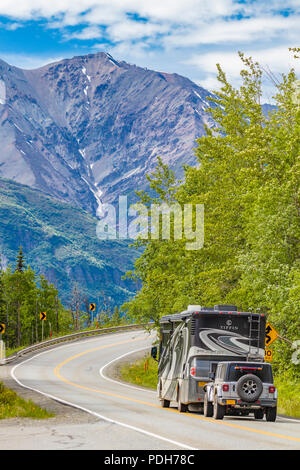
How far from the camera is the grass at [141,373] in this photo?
43.2m

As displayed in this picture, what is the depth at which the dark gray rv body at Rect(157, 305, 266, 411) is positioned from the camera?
800 inches

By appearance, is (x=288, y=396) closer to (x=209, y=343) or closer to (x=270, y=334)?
(x=270, y=334)

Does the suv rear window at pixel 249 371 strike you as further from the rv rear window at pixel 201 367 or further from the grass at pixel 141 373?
the grass at pixel 141 373

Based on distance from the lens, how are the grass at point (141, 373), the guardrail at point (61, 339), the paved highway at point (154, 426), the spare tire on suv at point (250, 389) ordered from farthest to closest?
the guardrail at point (61, 339) < the grass at point (141, 373) < the spare tire on suv at point (250, 389) < the paved highway at point (154, 426)

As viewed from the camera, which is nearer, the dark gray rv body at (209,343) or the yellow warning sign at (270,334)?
the dark gray rv body at (209,343)

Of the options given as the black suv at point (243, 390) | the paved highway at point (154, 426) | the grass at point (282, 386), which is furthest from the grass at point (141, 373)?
the black suv at point (243, 390)

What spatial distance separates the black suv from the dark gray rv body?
1.44m

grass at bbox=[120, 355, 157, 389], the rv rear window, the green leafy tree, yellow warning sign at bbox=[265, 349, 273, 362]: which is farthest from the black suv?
grass at bbox=[120, 355, 157, 389]

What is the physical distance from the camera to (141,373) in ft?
155

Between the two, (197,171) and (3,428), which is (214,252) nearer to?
(197,171)

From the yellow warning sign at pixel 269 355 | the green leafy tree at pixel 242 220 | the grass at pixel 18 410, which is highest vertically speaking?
the green leafy tree at pixel 242 220

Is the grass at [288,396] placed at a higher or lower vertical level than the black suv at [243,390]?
lower

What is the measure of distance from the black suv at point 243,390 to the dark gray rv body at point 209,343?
1437 millimetres

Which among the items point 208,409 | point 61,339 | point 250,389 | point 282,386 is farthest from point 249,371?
point 61,339
